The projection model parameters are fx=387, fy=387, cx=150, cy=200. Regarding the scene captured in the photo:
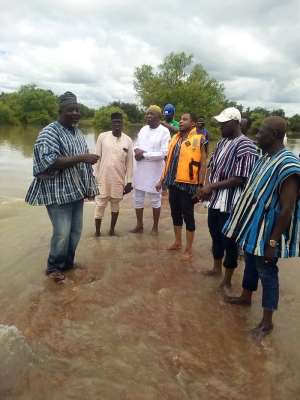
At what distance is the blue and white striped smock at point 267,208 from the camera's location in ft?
9.80

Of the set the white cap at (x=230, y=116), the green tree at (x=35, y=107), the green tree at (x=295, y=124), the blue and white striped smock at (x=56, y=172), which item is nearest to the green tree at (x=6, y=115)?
the green tree at (x=35, y=107)

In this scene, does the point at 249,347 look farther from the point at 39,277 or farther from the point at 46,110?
the point at 46,110

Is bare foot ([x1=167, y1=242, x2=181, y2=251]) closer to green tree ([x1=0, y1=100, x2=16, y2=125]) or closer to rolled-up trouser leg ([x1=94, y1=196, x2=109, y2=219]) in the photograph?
rolled-up trouser leg ([x1=94, y1=196, x2=109, y2=219])

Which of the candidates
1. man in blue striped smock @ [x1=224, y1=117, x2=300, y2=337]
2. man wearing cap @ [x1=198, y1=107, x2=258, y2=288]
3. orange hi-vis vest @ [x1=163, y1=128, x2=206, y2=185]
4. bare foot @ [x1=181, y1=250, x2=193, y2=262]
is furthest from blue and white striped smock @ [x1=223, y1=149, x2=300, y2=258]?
bare foot @ [x1=181, y1=250, x2=193, y2=262]

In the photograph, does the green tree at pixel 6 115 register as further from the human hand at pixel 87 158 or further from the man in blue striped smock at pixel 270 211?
the man in blue striped smock at pixel 270 211

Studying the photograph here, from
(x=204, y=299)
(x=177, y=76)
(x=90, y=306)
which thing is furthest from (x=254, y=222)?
(x=177, y=76)

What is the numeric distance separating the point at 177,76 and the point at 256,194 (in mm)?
49694

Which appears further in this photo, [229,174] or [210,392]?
[229,174]

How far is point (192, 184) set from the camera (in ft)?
15.5

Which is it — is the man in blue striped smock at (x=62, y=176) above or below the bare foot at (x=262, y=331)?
above

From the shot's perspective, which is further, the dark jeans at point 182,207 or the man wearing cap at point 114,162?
the man wearing cap at point 114,162

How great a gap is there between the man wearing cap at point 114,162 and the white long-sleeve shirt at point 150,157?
283 mm

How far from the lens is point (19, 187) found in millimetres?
10906

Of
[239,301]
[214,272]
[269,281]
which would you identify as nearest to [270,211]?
[269,281]
